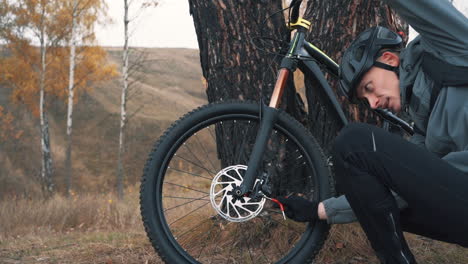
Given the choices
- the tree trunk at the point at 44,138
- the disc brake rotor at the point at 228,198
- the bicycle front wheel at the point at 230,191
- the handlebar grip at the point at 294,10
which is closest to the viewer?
the bicycle front wheel at the point at 230,191

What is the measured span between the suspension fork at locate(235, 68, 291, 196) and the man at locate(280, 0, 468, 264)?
0.35m

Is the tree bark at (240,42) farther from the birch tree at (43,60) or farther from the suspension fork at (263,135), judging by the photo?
the birch tree at (43,60)

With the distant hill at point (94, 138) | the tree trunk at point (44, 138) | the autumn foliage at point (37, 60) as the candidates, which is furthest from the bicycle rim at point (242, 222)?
the autumn foliage at point (37, 60)

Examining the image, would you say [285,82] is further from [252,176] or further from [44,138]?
[44,138]

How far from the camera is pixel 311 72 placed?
2232mm

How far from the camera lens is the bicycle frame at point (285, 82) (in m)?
2.01

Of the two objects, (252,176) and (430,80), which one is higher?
(430,80)

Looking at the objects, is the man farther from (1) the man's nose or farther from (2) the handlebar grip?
(2) the handlebar grip

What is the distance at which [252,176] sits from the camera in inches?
78.4

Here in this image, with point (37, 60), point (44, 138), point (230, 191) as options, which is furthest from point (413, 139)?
point (37, 60)

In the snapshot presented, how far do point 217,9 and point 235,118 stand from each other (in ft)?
3.12

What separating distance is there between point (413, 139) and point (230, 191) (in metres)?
0.83

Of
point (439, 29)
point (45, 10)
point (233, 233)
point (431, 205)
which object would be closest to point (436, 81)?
point (439, 29)

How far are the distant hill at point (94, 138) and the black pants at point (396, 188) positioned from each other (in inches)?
596
